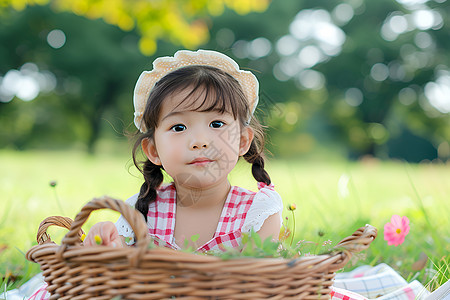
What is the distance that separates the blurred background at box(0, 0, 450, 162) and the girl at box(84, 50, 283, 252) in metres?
14.0

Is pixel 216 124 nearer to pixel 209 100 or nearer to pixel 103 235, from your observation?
pixel 209 100

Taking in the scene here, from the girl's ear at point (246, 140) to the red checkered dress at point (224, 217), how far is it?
0.14 m

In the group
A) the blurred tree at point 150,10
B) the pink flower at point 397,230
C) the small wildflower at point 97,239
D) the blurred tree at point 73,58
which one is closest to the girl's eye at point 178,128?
the small wildflower at point 97,239

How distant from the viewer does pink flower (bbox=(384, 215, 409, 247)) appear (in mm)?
1685

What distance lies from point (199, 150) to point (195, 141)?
0.11 ft

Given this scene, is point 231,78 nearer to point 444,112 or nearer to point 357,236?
point 357,236

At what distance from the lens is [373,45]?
18.7m

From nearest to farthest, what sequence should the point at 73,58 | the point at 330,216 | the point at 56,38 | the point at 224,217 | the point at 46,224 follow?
the point at 46,224 → the point at 224,217 → the point at 330,216 → the point at 73,58 → the point at 56,38

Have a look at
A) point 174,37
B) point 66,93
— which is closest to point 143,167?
point 174,37

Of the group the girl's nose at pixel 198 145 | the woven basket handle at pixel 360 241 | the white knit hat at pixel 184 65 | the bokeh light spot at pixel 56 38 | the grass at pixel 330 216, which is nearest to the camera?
the woven basket handle at pixel 360 241

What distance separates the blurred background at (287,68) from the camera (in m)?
15.8

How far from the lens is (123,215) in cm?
100

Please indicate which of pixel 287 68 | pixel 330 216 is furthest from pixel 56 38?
pixel 330 216

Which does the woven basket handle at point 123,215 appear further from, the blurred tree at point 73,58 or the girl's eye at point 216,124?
the blurred tree at point 73,58
